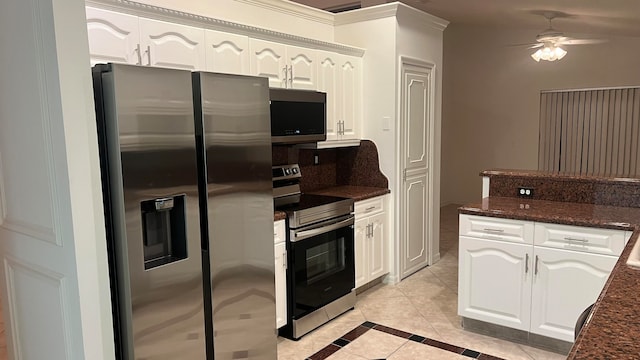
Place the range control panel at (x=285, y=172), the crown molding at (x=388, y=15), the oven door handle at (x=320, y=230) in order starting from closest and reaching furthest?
the oven door handle at (x=320, y=230) → the range control panel at (x=285, y=172) → the crown molding at (x=388, y=15)

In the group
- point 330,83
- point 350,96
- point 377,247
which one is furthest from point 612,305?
point 350,96

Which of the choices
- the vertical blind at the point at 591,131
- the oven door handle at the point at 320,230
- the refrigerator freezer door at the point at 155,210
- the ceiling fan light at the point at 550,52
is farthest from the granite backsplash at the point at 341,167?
the vertical blind at the point at 591,131

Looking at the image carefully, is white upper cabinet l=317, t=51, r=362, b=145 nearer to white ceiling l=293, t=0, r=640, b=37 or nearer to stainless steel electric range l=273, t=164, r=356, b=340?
stainless steel electric range l=273, t=164, r=356, b=340

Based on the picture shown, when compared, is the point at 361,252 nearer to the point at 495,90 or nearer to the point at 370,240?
the point at 370,240

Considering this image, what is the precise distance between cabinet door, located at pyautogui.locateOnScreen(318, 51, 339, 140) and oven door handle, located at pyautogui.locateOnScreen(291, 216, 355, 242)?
2.50 ft

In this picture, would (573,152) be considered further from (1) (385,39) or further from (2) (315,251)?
(2) (315,251)

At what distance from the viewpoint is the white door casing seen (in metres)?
4.27

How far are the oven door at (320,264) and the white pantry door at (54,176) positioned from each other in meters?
1.40

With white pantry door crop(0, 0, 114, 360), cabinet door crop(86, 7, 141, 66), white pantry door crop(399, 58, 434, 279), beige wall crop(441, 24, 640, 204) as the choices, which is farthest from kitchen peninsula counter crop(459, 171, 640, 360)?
beige wall crop(441, 24, 640, 204)

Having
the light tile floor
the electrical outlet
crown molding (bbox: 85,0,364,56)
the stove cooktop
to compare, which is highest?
crown molding (bbox: 85,0,364,56)

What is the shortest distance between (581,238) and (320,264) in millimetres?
1693

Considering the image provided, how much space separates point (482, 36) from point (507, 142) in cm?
172

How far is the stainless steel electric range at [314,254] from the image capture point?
320 centimetres

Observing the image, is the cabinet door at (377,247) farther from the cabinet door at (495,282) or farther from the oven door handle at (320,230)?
the cabinet door at (495,282)
